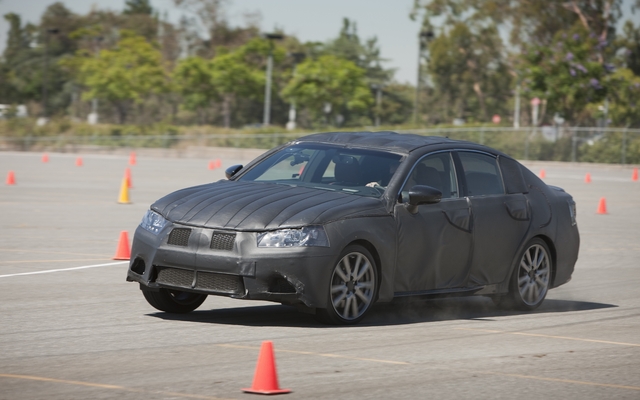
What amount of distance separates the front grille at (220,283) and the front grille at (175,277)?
8 cm

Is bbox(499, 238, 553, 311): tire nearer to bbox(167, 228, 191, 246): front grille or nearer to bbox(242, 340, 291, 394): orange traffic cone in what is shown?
bbox(167, 228, 191, 246): front grille

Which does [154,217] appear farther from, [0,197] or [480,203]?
[0,197]

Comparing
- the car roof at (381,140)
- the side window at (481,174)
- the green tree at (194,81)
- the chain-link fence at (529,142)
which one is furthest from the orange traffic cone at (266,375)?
Result: the green tree at (194,81)

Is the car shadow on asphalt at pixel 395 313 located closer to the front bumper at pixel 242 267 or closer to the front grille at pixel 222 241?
the front bumper at pixel 242 267

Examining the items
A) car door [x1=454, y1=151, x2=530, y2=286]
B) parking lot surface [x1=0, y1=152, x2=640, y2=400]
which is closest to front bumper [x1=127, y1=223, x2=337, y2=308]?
parking lot surface [x1=0, y1=152, x2=640, y2=400]

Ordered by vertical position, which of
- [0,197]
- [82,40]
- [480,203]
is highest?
[82,40]

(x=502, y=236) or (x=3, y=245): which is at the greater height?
(x=502, y=236)

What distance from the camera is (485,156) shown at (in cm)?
986

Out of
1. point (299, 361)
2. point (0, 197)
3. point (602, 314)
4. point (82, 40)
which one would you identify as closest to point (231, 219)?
point (299, 361)

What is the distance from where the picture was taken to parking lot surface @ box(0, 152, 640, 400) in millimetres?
6129

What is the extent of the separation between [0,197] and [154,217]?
15804mm

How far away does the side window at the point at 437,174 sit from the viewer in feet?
29.7

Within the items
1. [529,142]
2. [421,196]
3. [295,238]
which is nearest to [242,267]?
[295,238]

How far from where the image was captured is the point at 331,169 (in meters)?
9.15
